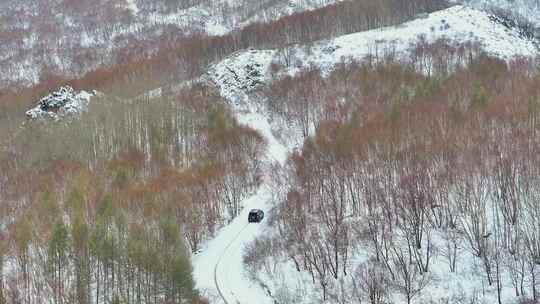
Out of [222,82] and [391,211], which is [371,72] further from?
[391,211]

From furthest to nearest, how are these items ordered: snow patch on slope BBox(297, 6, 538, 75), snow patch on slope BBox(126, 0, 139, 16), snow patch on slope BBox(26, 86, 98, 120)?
snow patch on slope BBox(126, 0, 139, 16) < snow patch on slope BBox(297, 6, 538, 75) < snow patch on slope BBox(26, 86, 98, 120)

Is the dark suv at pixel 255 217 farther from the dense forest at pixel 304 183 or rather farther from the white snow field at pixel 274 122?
the dense forest at pixel 304 183

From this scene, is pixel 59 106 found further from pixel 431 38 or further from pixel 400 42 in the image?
pixel 431 38

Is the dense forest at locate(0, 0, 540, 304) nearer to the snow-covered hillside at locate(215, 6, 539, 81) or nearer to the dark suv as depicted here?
the dark suv

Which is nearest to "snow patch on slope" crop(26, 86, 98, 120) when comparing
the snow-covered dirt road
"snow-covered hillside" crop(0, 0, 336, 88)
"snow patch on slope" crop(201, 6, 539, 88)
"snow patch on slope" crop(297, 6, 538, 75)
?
"snow patch on slope" crop(201, 6, 539, 88)

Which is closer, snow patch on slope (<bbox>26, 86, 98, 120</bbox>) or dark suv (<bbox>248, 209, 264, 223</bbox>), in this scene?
dark suv (<bbox>248, 209, 264, 223</bbox>)

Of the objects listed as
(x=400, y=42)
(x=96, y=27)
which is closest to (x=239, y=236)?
(x=400, y=42)

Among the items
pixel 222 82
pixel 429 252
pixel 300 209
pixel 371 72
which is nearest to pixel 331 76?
pixel 371 72

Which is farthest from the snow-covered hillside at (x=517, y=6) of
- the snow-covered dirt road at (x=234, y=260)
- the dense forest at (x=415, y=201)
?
the snow-covered dirt road at (x=234, y=260)
